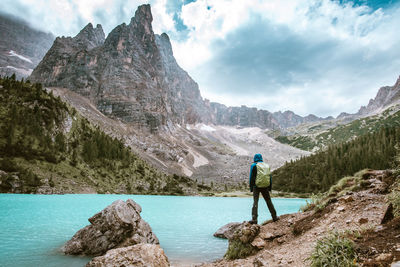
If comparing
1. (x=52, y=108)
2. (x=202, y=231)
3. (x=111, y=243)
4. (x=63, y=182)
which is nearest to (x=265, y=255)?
(x=111, y=243)

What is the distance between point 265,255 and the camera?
8.26 meters

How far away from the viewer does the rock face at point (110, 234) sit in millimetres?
15602

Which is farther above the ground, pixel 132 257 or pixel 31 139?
pixel 31 139

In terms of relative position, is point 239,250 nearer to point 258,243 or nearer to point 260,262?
point 258,243

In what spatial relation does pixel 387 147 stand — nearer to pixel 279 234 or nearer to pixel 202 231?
pixel 202 231

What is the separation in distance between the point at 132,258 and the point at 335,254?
6743 millimetres

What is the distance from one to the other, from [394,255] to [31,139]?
9843 cm

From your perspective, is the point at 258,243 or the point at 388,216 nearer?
the point at 388,216

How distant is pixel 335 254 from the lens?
5520 millimetres

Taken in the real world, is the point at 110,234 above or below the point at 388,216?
below

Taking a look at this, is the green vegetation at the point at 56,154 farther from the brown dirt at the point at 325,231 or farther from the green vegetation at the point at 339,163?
the brown dirt at the point at 325,231

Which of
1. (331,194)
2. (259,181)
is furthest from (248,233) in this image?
(331,194)

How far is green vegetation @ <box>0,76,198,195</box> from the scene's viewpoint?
A: 72250mm

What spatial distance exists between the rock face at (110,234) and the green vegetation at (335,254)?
12.9 meters
